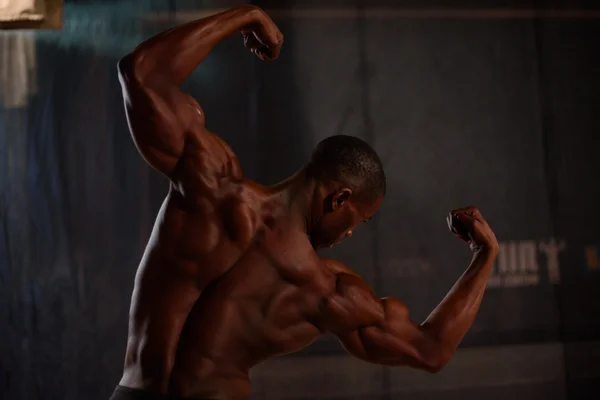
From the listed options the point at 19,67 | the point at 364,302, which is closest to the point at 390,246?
the point at 364,302

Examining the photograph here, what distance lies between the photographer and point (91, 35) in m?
2.20

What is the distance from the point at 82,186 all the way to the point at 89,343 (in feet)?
1.66

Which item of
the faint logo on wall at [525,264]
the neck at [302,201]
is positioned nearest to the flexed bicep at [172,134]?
the neck at [302,201]

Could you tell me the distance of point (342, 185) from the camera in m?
1.05

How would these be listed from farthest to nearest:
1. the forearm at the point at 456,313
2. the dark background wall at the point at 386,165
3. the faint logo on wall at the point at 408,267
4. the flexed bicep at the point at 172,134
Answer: the faint logo on wall at the point at 408,267 < the dark background wall at the point at 386,165 < the forearm at the point at 456,313 < the flexed bicep at the point at 172,134

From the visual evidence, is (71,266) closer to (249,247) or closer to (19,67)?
(19,67)

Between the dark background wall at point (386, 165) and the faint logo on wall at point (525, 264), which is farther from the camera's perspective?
the faint logo on wall at point (525, 264)

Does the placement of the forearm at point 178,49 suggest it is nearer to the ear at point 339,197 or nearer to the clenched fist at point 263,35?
the clenched fist at point 263,35

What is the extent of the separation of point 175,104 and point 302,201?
0.83ft

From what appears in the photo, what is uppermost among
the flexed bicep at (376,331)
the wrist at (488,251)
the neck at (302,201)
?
the neck at (302,201)

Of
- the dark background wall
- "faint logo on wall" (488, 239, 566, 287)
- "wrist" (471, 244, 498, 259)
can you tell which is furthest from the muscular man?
"faint logo on wall" (488, 239, 566, 287)

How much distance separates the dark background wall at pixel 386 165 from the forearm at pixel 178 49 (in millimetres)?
1203

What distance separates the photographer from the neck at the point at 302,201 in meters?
1.06

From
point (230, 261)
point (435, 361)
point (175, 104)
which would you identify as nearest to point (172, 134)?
point (175, 104)
